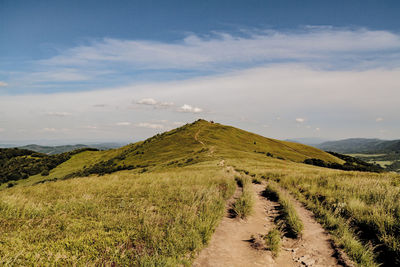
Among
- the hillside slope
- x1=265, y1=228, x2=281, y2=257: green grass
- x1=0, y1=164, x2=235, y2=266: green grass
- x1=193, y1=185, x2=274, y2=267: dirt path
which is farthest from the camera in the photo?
the hillside slope

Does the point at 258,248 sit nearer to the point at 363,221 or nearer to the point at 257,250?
the point at 257,250

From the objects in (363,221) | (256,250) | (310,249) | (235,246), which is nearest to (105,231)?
(235,246)

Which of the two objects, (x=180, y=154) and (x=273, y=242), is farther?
(x=180, y=154)

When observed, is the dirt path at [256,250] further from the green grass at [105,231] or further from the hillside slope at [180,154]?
the hillside slope at [180,154]

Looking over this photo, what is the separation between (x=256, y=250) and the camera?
19.3 feet

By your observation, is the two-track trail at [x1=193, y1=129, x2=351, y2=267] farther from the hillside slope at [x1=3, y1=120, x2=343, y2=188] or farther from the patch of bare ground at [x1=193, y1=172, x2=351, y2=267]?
the hillside slope at [x1=3, y1=120, x2=343, y2=188]

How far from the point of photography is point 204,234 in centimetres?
627

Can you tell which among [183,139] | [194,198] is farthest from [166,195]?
[183,139]

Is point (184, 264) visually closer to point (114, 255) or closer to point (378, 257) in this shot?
point (114, 255)

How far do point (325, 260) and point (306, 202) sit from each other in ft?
16.7

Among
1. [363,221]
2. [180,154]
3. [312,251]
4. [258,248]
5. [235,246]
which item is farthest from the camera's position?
[180,154]

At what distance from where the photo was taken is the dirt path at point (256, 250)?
532 cm

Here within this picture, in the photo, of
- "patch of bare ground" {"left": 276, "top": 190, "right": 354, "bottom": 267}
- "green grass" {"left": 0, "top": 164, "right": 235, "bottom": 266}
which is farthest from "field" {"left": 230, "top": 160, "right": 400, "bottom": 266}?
"green grass" {"left": 0, "top": 164, "right": 235, "bottom": 266}

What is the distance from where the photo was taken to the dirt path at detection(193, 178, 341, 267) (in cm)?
532
